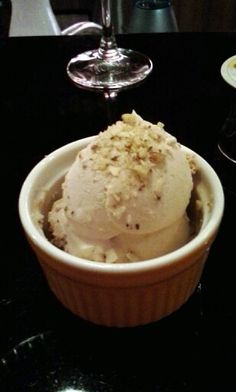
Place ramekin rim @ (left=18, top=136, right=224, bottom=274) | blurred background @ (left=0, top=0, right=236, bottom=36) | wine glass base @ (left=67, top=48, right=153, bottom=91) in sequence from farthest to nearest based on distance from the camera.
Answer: blurred background @ (left=0, top=0, right=236, bottom=36)
wine glass base @ (left=67, top=48, right=153, bottom=91)
ramekin rim @ (left=18, top=136, right=224, bottom=274)

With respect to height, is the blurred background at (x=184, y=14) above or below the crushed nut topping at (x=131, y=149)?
below

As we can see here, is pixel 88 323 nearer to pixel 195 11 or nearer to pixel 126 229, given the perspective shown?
pixel 126 229

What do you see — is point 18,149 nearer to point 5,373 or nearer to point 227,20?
point 5,373

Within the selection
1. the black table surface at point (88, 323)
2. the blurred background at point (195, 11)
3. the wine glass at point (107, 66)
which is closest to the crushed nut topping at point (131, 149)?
the black table surface at point (88, 323)

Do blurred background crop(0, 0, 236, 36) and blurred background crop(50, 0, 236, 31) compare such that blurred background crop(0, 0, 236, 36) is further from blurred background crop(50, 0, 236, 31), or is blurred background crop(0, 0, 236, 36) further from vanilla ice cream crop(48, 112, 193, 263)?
vanilla ice cream crop(48, 112, 193, 263)

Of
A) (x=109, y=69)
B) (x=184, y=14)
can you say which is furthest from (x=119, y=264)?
(x=184, y=14)

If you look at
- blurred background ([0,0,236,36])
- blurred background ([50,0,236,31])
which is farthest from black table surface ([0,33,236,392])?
blurred background ([50,0,236,31])

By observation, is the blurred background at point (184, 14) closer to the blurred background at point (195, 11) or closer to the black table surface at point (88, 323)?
the blurred background at point (195, 11)
